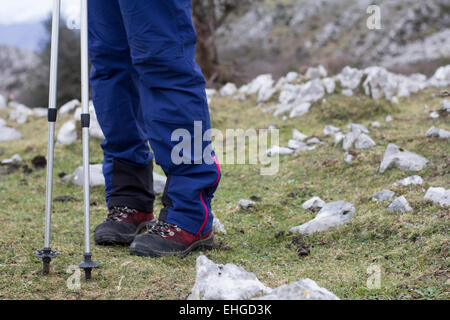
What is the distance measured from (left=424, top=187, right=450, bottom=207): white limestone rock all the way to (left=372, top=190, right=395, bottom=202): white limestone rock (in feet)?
0.86

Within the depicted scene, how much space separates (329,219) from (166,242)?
3.00 feet

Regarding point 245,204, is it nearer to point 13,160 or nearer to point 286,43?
point 13,160

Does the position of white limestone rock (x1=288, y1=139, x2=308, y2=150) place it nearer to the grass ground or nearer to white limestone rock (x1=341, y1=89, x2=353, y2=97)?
the grass ground

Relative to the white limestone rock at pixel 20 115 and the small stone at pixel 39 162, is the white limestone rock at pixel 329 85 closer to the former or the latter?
the small stone at pixel 39 162

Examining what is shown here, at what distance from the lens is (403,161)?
Result: 3.31 meters

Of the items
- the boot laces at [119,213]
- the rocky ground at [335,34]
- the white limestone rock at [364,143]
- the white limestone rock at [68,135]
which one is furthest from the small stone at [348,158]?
the rocky ground at [335,34]

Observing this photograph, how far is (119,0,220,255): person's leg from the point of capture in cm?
216

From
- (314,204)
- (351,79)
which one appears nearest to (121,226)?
(314,204)

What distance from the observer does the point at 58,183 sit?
13.6ft

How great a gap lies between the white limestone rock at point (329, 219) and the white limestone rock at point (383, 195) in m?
0.25

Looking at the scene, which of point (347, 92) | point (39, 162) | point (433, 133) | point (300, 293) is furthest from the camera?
point (347, 92)

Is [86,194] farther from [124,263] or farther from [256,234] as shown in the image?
[256,234]

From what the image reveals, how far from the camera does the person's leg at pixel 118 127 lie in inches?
98.1

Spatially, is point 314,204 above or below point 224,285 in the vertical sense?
below
